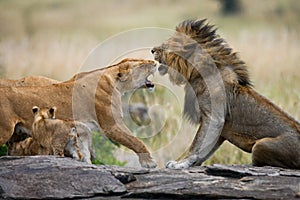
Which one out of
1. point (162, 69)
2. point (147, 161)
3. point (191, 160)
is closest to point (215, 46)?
point (162, 69)

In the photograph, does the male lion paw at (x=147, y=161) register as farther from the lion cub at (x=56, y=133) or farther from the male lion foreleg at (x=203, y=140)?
the lion cub at (x=56, y=133)

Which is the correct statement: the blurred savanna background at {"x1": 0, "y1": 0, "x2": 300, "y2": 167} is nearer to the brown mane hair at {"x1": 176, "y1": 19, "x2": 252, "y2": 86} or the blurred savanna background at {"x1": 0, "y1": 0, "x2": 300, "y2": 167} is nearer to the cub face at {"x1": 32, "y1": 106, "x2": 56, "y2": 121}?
the brown mane hair at {"x1": 176, "y1": 19, "x2": 252, "y2": 86}

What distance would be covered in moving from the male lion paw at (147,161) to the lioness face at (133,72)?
0.68m

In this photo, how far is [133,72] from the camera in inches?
320

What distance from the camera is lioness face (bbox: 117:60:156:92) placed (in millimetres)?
8117

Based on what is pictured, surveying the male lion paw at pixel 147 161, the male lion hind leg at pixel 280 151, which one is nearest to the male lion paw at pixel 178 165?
the male lion paw at pixel 147 161

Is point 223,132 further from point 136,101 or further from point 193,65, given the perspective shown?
point 136,101

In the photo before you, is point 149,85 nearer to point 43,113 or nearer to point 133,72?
point 133,72

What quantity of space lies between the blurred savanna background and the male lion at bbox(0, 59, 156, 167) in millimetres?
2063

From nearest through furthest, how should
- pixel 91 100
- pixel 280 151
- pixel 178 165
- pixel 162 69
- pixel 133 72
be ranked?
pixel 280 151 < pixel 178 165 < pixel 91 100 < pixel 133 72 < pixel 162 69

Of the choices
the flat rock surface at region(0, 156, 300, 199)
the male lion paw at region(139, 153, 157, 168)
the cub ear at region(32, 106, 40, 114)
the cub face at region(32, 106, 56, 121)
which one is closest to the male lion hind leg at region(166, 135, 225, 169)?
the male lion paw at region(139, 153, 157, 168)

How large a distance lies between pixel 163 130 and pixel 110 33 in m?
7.65

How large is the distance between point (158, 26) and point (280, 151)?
12313mm

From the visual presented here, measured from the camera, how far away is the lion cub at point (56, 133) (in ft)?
24.9
